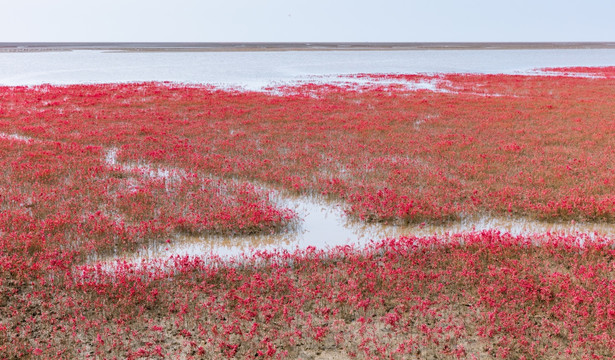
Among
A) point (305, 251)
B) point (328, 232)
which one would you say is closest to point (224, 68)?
point (328, 232)

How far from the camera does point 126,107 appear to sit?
96.1 feet

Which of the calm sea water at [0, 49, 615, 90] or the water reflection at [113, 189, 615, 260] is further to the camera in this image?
the calm sea water at [0, 49, 615, 90]

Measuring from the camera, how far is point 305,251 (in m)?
9.83

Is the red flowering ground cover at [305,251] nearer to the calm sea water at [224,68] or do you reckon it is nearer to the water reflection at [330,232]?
the water reflection at [330,232]

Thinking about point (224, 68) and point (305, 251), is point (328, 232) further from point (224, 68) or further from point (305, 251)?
point (224, 68)

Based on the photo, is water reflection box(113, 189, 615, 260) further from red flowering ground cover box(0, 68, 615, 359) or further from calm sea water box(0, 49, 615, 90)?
calm sea water box(0, 49, 615, 90)

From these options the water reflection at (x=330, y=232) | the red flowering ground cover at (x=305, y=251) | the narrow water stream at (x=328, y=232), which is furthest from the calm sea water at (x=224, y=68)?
the water reflection at (x=330, y=232)

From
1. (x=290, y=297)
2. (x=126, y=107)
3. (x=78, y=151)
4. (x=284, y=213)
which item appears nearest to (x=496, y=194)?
(x=284, y=213)

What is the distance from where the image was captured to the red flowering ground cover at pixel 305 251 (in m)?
6.84

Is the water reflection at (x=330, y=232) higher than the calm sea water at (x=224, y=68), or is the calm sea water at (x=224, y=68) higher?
the calm sea water at (x=224, y=68)

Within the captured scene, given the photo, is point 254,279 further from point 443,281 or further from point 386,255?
point 443,281

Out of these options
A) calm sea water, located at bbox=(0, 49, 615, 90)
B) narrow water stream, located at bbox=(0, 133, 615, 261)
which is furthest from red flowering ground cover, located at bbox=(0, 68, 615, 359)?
calm sea water, located at bbox=(0, 49, 615, 90)

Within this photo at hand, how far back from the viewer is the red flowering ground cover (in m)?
6.84

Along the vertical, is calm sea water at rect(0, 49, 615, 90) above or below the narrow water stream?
above
